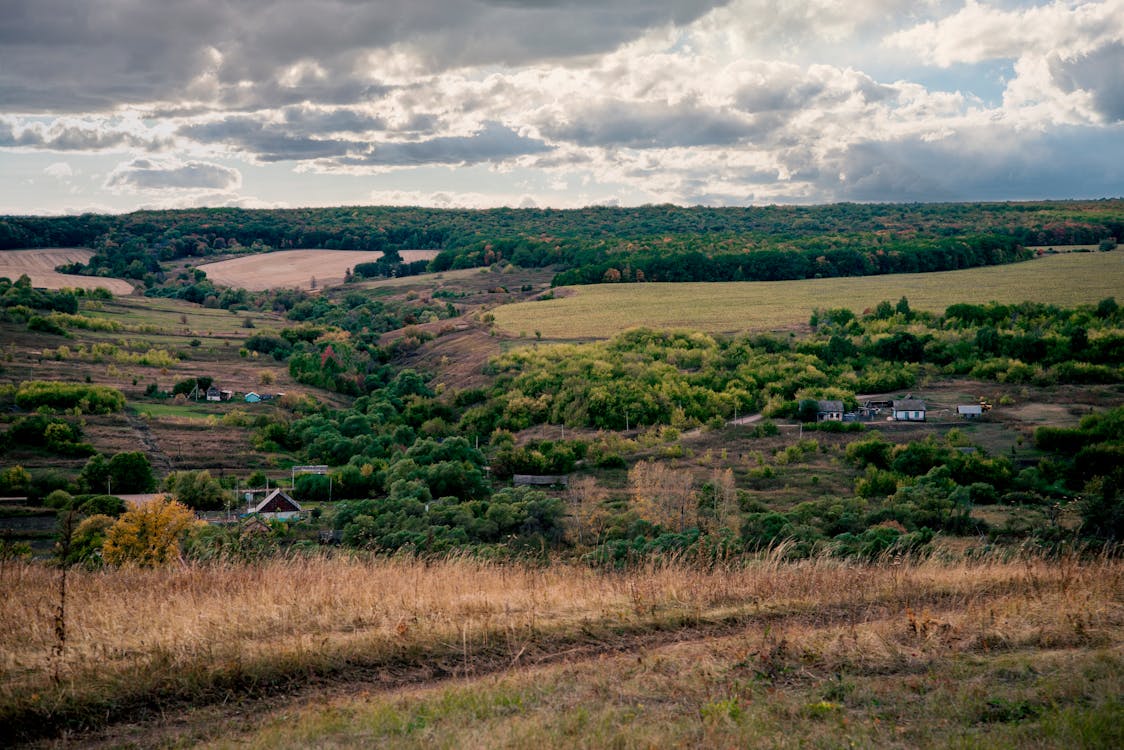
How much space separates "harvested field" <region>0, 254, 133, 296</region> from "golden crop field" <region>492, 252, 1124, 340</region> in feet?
159

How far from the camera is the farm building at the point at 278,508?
3228 centimetres

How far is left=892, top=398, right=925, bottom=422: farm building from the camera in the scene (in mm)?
43875

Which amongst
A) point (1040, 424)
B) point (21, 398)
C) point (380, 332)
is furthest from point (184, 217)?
point (1040, 424)

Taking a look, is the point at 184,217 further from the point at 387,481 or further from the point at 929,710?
the point at 929,710

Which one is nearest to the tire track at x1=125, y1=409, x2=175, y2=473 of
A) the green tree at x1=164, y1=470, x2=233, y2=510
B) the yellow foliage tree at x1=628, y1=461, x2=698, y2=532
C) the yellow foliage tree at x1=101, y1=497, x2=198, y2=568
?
the green tree at x1=164, y1=470, x2=233, y2=510

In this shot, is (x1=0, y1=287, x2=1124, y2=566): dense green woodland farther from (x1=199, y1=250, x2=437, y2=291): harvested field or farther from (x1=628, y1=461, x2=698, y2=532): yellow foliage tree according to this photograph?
(x1=199, y1=250, x2=437, y2=291): harvested field

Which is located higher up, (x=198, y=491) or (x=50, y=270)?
(x=50, y=270)

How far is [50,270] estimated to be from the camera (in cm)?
10094

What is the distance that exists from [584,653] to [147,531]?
18087mm

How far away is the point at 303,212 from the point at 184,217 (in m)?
21.9

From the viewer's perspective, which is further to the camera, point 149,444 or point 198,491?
point 149,444

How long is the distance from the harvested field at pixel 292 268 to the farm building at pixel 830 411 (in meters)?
79.0

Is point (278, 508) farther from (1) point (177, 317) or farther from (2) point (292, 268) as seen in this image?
(2) point (292, 268)

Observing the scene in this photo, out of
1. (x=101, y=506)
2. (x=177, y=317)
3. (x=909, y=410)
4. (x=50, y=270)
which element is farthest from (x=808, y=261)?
(x=50, y=270)
